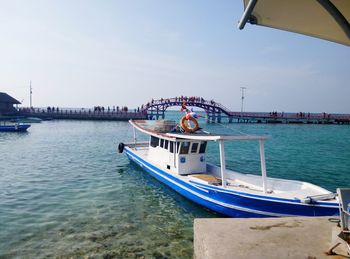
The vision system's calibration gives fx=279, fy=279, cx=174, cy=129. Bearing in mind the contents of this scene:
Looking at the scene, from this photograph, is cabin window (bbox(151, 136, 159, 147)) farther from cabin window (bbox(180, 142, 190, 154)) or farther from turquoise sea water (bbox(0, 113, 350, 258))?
cabin window (bbox(180, 142, 190, 154))

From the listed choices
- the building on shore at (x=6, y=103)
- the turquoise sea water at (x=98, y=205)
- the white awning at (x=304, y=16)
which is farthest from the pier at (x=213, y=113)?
the white awning at (x=304, y=16)

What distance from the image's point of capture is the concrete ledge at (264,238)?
13.4 feet

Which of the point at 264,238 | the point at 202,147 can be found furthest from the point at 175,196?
the point at 264,238

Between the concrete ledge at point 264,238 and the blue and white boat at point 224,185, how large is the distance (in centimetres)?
459

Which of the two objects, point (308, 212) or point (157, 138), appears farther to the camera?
point (157, 138)

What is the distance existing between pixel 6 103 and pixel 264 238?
234 ft

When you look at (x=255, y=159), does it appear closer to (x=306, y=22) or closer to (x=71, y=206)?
(x=71, y=206)

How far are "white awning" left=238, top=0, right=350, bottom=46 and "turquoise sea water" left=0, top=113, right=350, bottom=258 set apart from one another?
7.17 m

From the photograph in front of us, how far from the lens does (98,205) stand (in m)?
12.7

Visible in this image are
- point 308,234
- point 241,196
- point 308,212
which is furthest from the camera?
point 241,196

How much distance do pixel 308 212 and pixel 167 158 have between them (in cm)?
847

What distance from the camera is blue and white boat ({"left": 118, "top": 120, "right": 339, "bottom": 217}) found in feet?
31.7

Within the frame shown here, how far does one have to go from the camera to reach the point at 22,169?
1978 cm

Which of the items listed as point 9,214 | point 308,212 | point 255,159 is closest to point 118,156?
point 255,159
